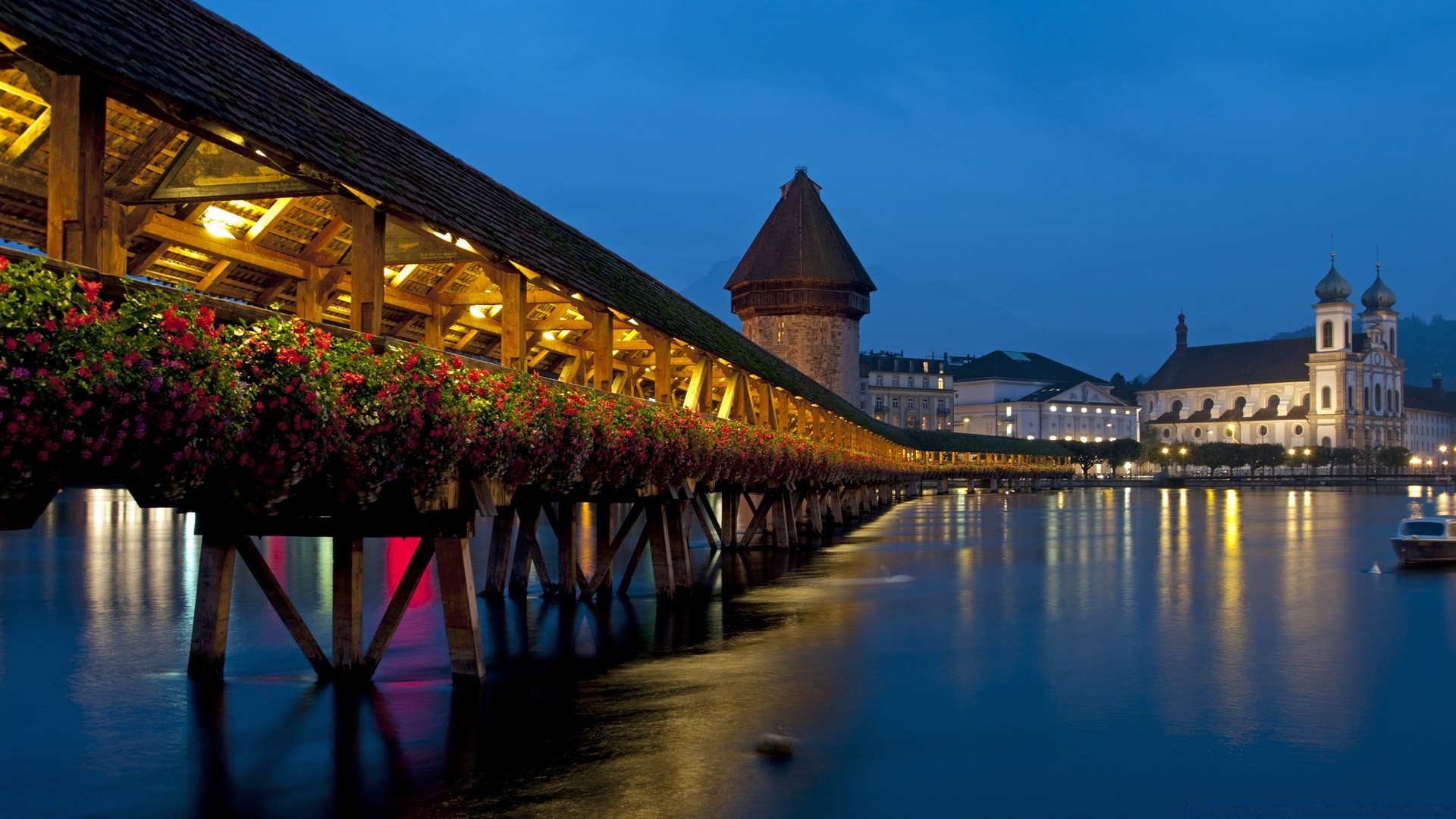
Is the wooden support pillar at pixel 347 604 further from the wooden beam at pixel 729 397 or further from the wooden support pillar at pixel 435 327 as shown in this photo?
the wooden beam at pixel 729 397

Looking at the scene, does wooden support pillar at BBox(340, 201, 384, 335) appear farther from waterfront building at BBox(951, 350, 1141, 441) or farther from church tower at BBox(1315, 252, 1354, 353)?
church tower at BBox(1315, 252, 1354, 353)

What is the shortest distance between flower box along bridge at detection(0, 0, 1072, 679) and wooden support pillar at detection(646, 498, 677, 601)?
0.17 metres

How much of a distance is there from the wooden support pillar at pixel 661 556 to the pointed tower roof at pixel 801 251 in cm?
6412

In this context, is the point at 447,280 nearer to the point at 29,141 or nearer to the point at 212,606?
the point at 212,606

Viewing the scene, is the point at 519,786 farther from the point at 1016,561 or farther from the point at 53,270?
the point at 1016,561

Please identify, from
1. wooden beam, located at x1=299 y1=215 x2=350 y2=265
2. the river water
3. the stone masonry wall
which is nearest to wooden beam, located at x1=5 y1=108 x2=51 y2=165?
wooden beam, located at x1=299 y1=215 x2=350 y2=265

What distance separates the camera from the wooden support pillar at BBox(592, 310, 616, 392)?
1984cm

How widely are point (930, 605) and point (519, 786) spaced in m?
15.6

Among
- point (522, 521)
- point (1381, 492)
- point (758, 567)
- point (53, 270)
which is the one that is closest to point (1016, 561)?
point (758, 567)

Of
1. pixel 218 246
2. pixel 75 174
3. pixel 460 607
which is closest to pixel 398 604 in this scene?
pixel 460 607

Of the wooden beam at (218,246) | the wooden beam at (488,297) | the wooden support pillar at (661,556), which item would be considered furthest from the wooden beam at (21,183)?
the wooden support pillar at (661,556)

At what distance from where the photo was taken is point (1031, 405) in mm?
181125

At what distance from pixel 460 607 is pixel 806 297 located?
2926 inches

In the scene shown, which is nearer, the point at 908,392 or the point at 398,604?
the point at 398,604
